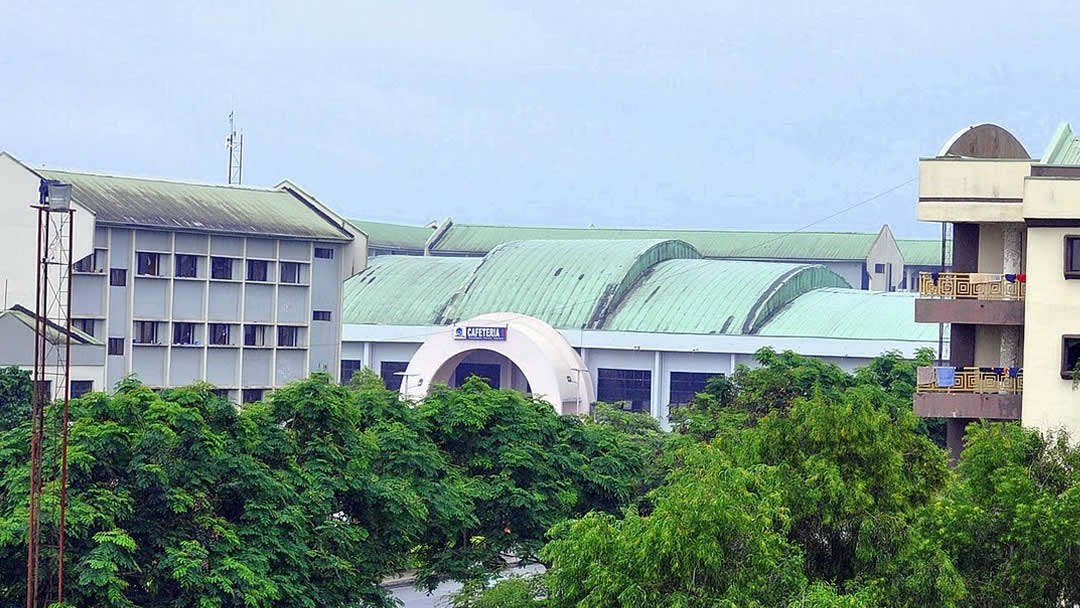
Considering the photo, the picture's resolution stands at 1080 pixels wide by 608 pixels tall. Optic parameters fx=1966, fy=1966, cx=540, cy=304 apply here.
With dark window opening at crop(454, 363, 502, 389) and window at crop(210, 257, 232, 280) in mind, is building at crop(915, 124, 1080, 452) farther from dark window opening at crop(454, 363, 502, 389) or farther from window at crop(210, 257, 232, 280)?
dark window opening at crop(454, 363, 502, 389)

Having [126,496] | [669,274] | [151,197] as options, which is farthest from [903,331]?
[126,496]

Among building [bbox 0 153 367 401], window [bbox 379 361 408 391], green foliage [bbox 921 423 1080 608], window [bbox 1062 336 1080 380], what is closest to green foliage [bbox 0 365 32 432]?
building [bbox 0 153 367 401]

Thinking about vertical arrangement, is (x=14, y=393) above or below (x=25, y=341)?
below

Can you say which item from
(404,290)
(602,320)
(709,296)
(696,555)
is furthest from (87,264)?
(696,555)

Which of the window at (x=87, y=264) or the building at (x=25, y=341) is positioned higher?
the window at (x=87, y=264)

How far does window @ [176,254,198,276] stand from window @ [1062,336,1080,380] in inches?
2382

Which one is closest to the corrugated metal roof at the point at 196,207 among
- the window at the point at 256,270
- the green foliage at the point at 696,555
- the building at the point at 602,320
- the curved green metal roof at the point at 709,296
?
the window at the point at 256,270

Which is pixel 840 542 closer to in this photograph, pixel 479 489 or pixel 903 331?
pixel 479 489

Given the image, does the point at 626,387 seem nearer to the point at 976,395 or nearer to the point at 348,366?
the point at 348,366

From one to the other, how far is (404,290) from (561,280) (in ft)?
40.9

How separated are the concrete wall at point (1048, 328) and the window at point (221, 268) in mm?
60452

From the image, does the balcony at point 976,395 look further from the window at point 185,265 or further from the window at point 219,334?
the window at point 219,334

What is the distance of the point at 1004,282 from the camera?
49594mm

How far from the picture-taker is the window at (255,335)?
102438 millimetres
